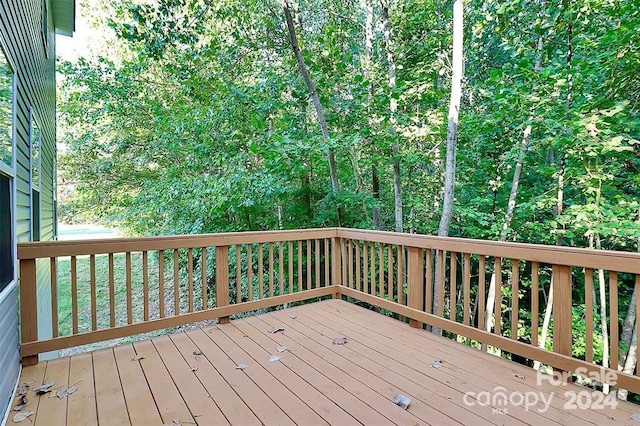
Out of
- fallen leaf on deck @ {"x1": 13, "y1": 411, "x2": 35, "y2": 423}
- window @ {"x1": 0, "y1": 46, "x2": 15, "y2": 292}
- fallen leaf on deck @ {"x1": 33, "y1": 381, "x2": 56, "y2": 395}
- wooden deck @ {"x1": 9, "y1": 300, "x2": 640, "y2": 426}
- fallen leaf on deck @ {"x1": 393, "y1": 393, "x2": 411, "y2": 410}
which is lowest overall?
wooden deck @ {"x1": 9, "y1": 300, "x2": 640, "y2": 426}

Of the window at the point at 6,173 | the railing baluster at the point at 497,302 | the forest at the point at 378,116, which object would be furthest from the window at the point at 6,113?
the railing baluster at the point at 497,302

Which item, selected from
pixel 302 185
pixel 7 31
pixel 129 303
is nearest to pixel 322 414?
pixel 129 303

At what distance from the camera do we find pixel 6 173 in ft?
7.61

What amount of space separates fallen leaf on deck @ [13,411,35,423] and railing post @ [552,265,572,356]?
10.9 ft

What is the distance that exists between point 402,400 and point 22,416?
2197 mm

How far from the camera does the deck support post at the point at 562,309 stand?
2.32 meters

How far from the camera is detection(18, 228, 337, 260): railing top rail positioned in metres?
2.61

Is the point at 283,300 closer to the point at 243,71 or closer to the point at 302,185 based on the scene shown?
the point at 302,185

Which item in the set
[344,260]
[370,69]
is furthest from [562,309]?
[370,69]

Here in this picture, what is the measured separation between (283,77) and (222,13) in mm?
1291

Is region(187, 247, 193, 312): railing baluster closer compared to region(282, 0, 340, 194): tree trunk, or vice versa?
region(187, 247, 193, 312): railing baluster

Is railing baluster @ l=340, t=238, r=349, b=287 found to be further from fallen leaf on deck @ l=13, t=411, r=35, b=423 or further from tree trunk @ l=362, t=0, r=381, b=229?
fallen leaf on deck @ l=13, t=411, r=35, b=423

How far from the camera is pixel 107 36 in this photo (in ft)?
33.0

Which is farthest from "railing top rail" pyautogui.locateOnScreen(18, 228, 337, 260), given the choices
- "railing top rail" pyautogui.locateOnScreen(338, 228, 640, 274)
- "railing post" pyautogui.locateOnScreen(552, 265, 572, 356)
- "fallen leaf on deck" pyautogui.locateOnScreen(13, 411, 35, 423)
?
"railing post" pyautogui.locateOnScreen(552, 265, 572, 356)
